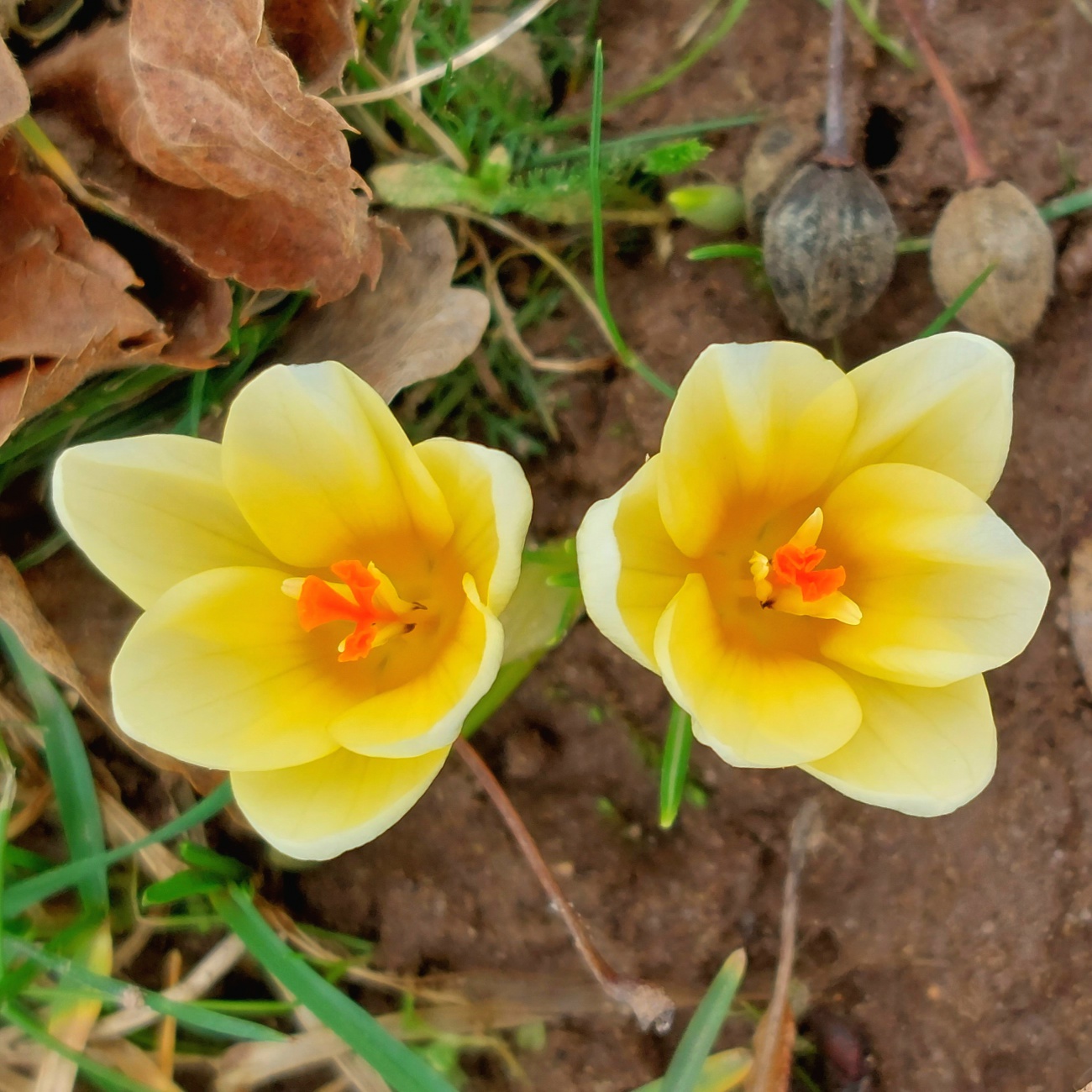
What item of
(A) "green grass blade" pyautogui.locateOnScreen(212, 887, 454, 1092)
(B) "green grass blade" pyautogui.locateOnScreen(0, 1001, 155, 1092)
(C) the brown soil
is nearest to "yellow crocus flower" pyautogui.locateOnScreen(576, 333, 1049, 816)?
(C) the brown soil

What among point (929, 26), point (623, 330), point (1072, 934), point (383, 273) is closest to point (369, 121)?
point (383, 273)

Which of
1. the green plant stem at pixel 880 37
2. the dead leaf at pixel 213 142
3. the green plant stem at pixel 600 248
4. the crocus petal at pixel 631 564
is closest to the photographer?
the crocus petal at pixel 631 564

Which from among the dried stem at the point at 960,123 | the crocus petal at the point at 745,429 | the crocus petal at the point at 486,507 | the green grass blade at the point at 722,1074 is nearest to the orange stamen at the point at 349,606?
the crocus petal at the point at 486,507

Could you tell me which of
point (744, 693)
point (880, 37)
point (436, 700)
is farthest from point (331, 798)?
point (880, 37)

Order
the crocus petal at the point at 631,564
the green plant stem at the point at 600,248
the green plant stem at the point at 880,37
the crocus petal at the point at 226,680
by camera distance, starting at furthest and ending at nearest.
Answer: the green plant stem at the point at 880,37 < the green plant stem at the point at 600,248 < the crocus petal at the point at 226,680 < the crocus petal at the point at 631,564

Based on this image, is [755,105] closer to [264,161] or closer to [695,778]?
[264,161]

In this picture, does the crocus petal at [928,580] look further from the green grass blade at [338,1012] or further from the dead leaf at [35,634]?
the dead leaf at [35,634]

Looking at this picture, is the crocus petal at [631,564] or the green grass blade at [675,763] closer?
the crocus petal at [631,564]

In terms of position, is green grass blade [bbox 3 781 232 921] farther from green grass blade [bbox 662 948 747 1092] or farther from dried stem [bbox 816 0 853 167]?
dried stem [bbox 816 0 853 167]
